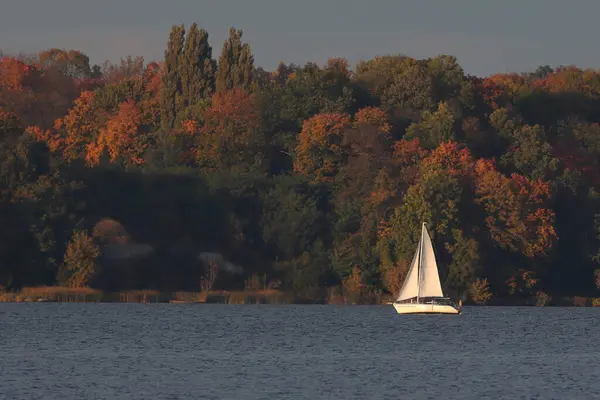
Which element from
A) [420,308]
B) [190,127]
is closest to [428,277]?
[420,308]

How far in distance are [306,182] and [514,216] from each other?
1869 cm

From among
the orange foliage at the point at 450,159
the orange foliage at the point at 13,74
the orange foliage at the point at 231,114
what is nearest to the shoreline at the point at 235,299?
the orange foliage at the point at 450,159

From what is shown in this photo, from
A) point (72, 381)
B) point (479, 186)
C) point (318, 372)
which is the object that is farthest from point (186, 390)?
point (479, 186)

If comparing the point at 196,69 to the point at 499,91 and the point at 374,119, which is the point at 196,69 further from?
the point at 499,91

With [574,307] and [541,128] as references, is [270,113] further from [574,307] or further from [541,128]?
[574,307]

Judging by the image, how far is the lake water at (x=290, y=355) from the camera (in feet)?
182

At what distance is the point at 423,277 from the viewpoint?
109m

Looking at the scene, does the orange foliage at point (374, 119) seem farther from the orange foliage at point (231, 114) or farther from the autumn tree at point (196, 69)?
the autumn tree at point (196, 69)

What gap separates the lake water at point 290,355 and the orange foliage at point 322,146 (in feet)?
88.5

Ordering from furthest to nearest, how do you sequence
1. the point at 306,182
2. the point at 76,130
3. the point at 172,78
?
the point at 172,78, the point at 76,130, the point at 306,182

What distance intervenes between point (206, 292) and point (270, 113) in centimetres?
2417

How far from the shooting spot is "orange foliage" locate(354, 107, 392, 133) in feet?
450

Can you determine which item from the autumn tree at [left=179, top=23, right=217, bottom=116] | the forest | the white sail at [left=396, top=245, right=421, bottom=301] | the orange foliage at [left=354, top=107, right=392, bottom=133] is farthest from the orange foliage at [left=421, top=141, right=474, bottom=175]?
the autumn tree at [left=179, top=23, right=217, bottom=116]

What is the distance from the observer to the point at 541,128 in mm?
139750
